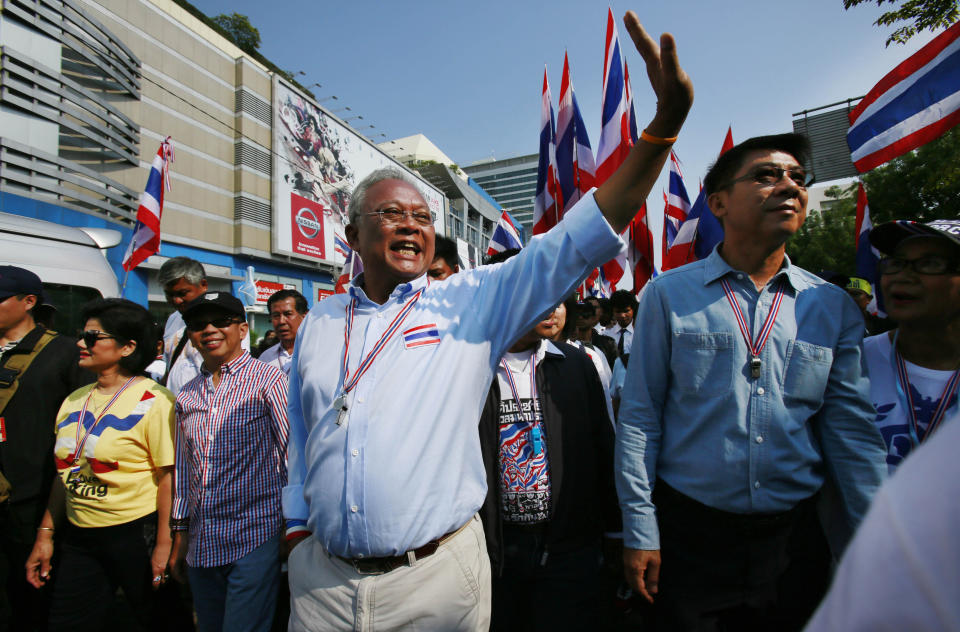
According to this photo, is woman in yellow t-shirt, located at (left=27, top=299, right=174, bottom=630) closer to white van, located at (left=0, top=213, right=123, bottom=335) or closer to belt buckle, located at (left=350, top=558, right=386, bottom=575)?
belt buckle, located at (left=350, top=558, right=386, bottom=575)

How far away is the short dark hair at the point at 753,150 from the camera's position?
6.79 ft

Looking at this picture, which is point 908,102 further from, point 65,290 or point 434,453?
point 65,290

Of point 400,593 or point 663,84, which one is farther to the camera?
point 400,593

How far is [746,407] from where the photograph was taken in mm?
1911

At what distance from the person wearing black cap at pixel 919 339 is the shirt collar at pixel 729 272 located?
395 millimetres

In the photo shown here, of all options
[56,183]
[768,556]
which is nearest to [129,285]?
[56,183]

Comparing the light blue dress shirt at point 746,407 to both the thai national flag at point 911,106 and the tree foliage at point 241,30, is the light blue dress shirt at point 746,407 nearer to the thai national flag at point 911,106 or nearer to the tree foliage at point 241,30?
the thai national flag at point 911,106

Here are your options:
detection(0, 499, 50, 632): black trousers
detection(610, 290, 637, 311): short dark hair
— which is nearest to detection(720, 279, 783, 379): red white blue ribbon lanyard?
detection(0, 499, 50, 632): black trousers

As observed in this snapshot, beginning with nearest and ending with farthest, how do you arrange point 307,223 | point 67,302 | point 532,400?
point 532,400 → point 67,302 → point 307,223

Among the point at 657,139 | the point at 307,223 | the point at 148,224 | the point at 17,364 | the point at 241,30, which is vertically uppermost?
the point at 241,30

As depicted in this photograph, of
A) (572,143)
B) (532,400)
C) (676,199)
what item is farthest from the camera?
(676,199)

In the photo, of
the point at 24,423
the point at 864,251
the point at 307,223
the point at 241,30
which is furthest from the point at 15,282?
the point at 241,30

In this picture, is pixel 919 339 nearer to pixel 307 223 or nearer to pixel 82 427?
pixel 82 427

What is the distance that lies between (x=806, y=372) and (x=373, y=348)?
1.61 metres
